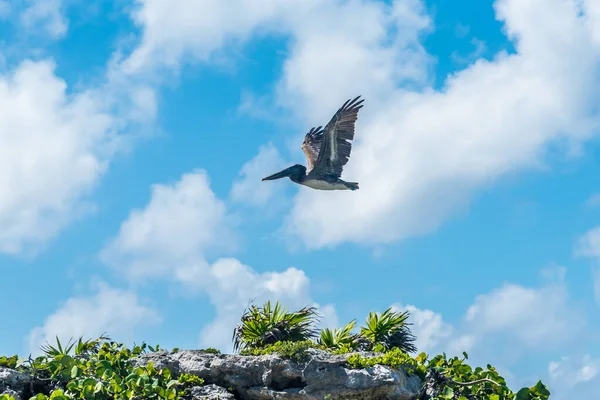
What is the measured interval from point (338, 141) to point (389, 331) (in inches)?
194

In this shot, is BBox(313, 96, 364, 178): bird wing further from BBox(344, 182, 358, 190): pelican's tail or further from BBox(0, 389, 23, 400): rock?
BBox(0, 389, 23, 400): rock

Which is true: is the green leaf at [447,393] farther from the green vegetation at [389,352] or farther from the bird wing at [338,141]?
the bird wing at [338,141]

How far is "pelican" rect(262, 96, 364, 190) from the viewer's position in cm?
1873

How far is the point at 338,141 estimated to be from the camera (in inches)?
752

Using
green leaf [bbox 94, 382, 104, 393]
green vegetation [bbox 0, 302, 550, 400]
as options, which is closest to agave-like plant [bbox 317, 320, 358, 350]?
green vegetation [bbox 0, 302, 550, 400]

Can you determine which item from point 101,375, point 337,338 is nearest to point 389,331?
point 337,338

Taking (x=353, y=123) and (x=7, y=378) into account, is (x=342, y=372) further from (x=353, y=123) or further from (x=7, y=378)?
(x=353, y=123)

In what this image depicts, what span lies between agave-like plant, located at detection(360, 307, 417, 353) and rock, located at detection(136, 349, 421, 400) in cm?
265

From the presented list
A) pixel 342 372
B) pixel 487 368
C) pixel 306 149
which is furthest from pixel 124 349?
pixel 306 149

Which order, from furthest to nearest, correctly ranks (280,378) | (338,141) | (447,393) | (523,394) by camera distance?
(338,141) < (523,394) < (447,393) < (280,378)

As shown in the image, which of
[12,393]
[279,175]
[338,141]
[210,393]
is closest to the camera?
[12,393]

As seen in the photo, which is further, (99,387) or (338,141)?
(338,141)

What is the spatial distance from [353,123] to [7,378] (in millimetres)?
9800

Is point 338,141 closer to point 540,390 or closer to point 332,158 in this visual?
point 332,158
